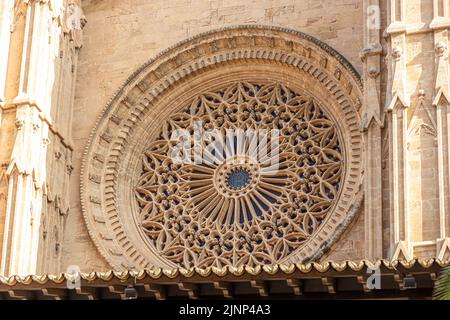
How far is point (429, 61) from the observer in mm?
17531

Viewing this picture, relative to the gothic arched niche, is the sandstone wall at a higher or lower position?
higher

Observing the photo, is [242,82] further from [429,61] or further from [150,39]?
[429,61]

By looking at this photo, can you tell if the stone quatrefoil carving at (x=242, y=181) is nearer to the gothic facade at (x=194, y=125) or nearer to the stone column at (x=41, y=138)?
the gothic facade at (x=194, y=125)

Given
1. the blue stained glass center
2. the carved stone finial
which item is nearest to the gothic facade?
the blue stained glass center

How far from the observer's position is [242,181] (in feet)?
67.9

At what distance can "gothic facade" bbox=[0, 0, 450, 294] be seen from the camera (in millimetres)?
18891

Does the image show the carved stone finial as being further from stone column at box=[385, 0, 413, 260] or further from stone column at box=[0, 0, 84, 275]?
stone column at box=[0, 0, 84, 275]

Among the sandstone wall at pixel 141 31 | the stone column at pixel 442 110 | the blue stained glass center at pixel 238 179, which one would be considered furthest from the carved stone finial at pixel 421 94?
the blue stained glass center at pixel 238 179

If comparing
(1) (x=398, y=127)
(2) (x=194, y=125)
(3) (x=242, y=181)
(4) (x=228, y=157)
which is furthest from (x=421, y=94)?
(2) (x=194, y=125)

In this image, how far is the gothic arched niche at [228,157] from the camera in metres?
19.9

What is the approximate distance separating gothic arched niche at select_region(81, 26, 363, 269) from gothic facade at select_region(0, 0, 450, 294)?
0.03 meters

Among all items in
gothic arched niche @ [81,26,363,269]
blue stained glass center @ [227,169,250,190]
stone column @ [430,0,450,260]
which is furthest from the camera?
blue stained glass center @ [227,169,250,190]

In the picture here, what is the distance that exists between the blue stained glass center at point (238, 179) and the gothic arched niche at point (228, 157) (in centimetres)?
2

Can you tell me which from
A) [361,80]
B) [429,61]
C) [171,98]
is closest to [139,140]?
[171,98]
